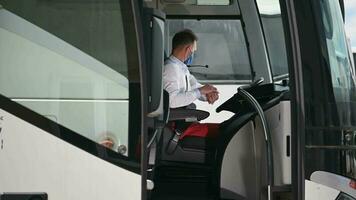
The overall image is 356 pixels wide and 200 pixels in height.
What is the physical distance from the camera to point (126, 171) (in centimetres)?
319

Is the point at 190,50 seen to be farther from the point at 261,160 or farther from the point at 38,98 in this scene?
the point at 38,98

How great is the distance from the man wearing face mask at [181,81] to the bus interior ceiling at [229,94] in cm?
27

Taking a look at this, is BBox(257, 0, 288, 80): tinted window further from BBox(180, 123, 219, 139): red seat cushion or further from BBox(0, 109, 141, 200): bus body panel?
BBox(0, 109, 141, 200): bus body panel

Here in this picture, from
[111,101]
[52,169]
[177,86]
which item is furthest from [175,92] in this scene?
[52,169]

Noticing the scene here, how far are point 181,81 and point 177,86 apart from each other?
8cm

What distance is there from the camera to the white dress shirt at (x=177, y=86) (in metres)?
4.38

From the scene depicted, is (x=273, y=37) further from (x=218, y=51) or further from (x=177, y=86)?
(x=177, y=86)

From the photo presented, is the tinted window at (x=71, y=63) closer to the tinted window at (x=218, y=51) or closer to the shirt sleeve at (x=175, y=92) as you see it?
the shirt sleeve at (x=175, y=92)

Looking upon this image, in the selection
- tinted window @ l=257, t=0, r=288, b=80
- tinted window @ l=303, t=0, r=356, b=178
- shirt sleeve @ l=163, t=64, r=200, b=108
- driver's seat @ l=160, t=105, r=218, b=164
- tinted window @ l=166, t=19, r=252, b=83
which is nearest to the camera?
tinted window @ l=303, t=0, r=356, b=178

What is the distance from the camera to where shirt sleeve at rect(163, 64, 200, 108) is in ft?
14.3

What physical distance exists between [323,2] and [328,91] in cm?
56

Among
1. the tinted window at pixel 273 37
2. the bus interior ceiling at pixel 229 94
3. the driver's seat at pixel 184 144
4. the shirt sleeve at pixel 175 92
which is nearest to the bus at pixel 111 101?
the bus interior ceiling at pixel 229 94

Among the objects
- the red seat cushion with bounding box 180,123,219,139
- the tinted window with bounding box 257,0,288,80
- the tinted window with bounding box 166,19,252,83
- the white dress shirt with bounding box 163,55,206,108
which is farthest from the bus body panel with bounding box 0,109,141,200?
the tinted window with bounding box 166,19,252,83

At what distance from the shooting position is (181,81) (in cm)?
446
